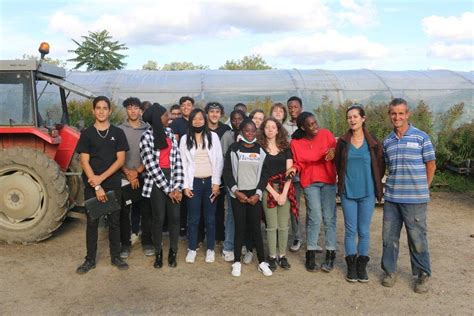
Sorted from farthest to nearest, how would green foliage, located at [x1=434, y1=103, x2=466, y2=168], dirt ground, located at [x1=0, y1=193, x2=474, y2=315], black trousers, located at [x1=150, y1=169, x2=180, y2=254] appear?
green foliage, located at [x1=434, y1=103, x2=466, y2=168] < black trousers, located at [x1=150, y1=169, x2=180, y2=254] < dirt ground, located at [x1=0, y1=193, x2=474, y2=315]

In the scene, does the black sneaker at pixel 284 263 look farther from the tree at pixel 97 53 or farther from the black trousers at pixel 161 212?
the tree at pixel 97 53

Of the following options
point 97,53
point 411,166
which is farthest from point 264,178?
point 97,53

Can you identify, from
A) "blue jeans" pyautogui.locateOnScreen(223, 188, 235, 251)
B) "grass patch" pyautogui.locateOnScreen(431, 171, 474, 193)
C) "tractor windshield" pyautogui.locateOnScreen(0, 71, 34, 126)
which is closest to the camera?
"blue jeans" pyautogui.locateOnScreen(223, 188, 235, 251)

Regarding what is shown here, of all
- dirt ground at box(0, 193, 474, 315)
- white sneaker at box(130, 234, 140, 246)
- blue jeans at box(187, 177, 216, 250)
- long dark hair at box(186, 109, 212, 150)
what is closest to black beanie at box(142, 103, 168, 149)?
long dark hair at box(186, 109, 212, 150)

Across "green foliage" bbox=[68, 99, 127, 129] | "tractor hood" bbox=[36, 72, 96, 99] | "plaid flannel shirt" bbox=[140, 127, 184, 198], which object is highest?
"tractor hood" bbox=[36, 72, 96, 99]

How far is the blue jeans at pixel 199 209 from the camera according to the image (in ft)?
15.0

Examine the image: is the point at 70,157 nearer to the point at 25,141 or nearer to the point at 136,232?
the point at 25,141

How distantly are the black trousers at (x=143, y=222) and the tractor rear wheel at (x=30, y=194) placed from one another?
748mm

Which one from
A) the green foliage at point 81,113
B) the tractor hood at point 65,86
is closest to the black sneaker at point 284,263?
the tractor hood at point 65,86

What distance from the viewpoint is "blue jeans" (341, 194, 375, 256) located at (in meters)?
4.09

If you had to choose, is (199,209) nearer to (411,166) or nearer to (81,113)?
(411,166)

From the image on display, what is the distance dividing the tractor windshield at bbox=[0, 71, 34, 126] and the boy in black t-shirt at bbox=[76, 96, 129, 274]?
4.49ft

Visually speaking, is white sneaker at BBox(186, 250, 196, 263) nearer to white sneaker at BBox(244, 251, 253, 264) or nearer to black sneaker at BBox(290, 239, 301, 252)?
white sneaker at BBox(244, 251, 253, 264)

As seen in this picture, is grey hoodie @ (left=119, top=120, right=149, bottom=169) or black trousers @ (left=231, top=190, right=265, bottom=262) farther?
grey hoodie @ (left=119, top=120, right=149, bottom=169)
